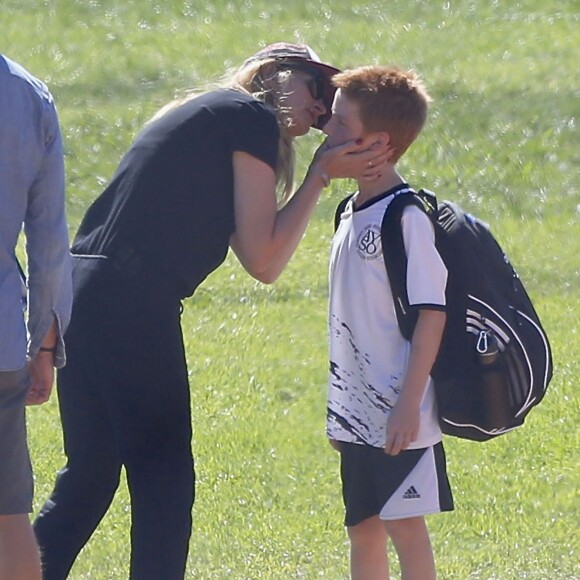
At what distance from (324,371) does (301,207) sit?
3415 mm

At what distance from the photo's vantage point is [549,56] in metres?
14.2

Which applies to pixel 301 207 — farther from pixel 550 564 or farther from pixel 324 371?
pixel 324 371

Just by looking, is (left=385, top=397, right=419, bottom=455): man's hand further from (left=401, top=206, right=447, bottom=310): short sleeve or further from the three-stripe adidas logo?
(left=401, top=206, right=447, bottom=310): short sleeve

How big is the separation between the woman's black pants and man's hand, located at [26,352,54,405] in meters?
0.16

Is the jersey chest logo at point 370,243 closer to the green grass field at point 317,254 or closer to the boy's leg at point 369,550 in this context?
the boy's leg at point 369,550

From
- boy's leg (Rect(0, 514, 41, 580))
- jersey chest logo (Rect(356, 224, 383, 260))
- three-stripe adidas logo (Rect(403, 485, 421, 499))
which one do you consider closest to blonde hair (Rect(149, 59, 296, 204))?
jersey chest logo (Rect(356, 224, 383, 260))

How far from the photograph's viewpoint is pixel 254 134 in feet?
11.0

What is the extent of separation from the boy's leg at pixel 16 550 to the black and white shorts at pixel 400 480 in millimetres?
819

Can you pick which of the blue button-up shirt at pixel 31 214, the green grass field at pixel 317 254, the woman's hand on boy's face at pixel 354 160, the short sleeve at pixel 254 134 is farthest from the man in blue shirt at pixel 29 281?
the green grass field at pixel 317 254

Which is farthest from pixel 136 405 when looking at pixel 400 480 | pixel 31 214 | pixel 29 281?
pixel 400 480

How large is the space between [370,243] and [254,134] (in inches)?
15.2

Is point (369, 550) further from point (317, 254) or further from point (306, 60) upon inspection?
point (317, 254)

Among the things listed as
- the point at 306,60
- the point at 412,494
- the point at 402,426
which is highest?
the point at 306,60

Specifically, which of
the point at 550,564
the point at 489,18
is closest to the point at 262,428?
the point at 550,564
